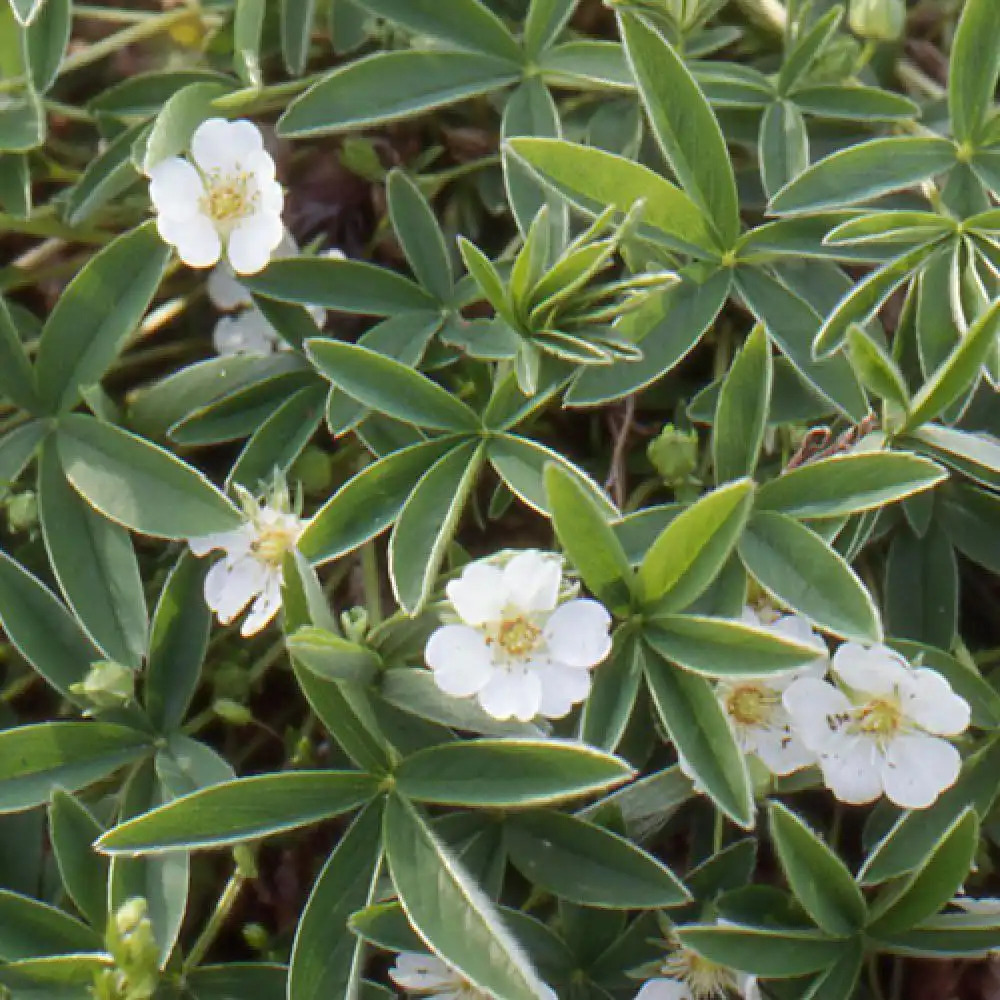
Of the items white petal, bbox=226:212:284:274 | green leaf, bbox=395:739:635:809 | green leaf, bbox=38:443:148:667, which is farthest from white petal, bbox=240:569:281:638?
white petal, bbox=226:212:284:274

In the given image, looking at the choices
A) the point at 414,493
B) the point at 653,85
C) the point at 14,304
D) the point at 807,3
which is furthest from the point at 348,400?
the point at 807,3

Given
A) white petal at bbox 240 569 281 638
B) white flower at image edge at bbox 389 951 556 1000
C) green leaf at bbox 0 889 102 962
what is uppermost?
white petal at bbox 240 569 281 638

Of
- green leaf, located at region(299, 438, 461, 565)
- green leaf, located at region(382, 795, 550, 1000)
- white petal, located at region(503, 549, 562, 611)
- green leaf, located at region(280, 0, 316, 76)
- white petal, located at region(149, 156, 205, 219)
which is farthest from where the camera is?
green leaf, located at region(280, 0, 316, 76)

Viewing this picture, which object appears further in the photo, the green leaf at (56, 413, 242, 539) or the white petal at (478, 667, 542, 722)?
the green leaf at (56, 413, 242, 539)

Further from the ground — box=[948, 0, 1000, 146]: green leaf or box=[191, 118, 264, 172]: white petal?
box=[948, 0, 1000, 146]: green leaf

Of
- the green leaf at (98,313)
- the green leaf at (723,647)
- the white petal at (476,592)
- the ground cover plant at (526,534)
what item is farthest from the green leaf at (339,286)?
the green leaf at (723,647)

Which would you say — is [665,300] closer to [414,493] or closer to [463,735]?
[414,493]

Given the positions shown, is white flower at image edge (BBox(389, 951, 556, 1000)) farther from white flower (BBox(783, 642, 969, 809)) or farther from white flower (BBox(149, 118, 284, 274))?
white flower (BBox(149, 118, 284, 274))
